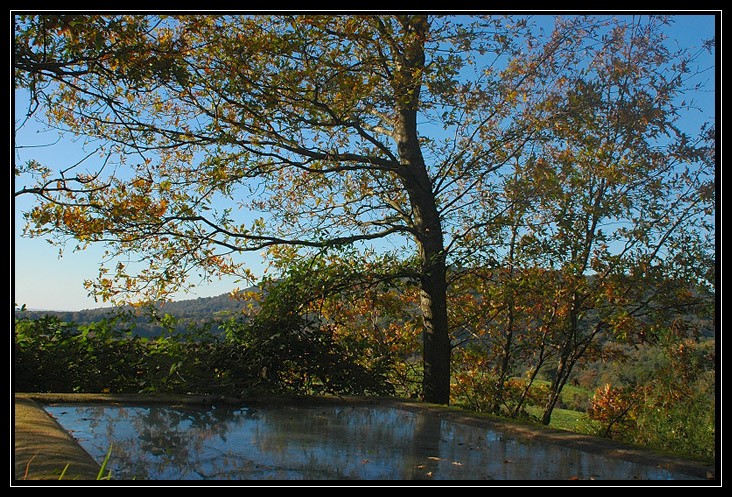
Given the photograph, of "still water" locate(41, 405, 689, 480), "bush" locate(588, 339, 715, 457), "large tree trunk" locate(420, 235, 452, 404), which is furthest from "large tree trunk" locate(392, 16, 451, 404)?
"still water" locate(41, 405, 689, 480)

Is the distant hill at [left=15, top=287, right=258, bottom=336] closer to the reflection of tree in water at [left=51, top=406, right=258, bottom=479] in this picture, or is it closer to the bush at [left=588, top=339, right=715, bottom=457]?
the reflection of tree in water at [left=51, top=406, right=258, bottom=479]

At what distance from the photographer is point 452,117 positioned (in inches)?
303

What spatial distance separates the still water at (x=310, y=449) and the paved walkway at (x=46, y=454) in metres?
0.15

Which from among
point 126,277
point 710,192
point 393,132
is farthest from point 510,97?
point 126,277

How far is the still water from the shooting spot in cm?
306

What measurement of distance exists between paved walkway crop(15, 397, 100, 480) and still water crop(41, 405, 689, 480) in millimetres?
150

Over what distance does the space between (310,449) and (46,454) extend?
1.36 metres

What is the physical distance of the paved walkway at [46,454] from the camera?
2.55 m

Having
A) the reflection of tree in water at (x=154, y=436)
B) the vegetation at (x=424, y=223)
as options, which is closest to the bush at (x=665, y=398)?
the vegetation at (x=424, y=223)

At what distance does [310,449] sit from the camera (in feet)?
11.7

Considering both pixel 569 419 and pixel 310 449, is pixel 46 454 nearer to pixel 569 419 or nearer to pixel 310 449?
pixel 310 449

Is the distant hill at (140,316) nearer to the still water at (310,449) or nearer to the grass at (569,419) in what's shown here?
the still water at (310,449)
